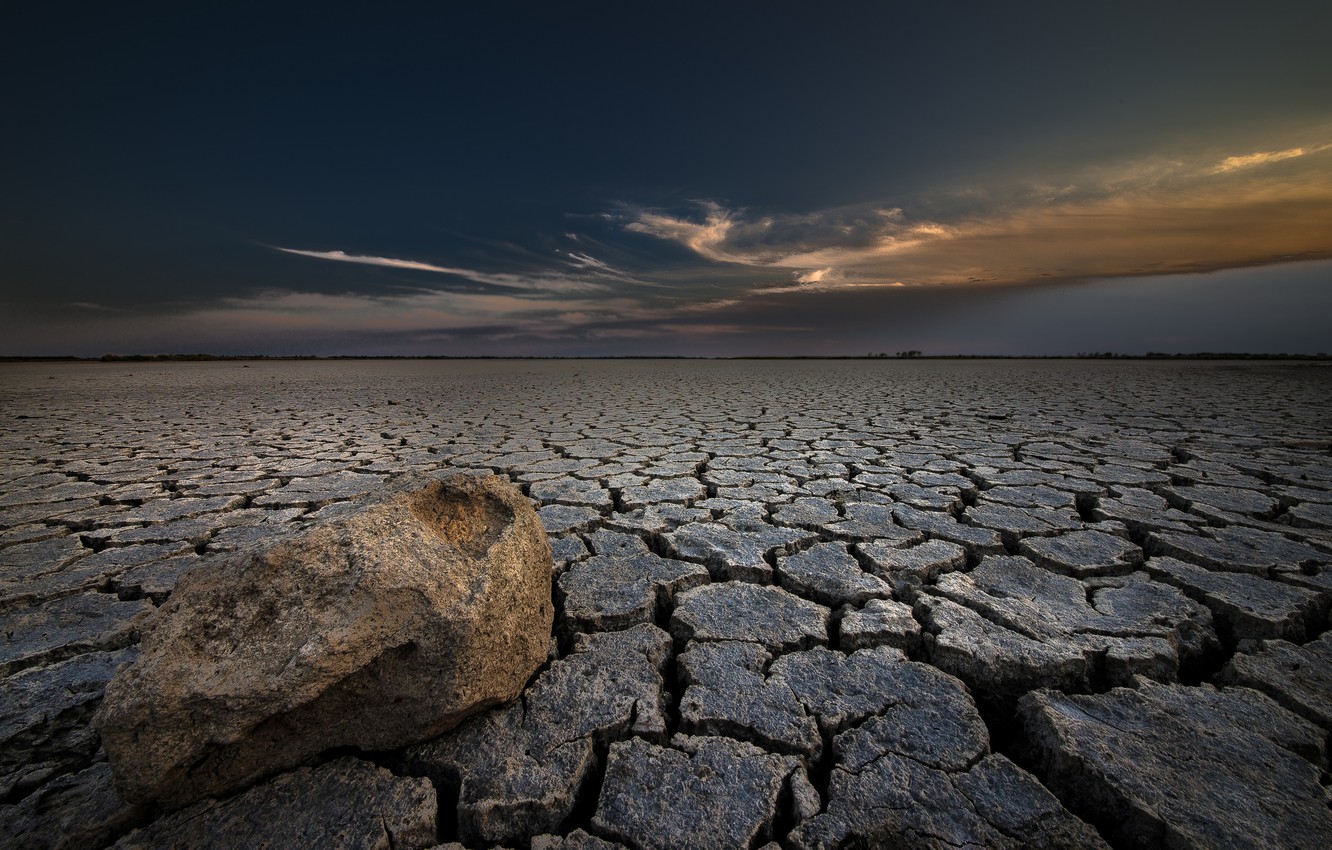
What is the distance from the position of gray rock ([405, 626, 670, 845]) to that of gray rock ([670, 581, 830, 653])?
0.16 meters

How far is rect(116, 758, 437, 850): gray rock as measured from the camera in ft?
2.61

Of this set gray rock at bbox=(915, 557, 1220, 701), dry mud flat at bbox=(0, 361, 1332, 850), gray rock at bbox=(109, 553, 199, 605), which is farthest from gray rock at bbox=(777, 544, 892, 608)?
gray rock at bbox=(109, 553, 199, 605)

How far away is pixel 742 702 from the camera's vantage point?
108cm

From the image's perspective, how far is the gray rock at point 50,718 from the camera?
94 centimetres

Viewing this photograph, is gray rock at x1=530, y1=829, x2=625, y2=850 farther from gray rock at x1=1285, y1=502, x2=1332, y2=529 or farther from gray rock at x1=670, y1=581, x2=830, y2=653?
gray rock at x1=1285, y1=502, x2=1332, y2=529

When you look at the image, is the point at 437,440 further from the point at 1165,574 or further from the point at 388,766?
the point at 1165,574

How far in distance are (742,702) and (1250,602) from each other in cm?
144

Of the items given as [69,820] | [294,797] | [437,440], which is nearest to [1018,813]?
[294,797]

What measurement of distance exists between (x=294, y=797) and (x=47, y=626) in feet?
3.66

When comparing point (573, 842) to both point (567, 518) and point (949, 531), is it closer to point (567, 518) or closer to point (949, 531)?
point (567, 518)

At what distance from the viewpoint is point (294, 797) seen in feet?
2.84

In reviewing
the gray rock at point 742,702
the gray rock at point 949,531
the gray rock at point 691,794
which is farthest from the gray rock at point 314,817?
the gray rock at point 949,531

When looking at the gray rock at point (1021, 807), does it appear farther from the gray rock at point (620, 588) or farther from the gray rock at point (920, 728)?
the gray rock at point (620, 588)

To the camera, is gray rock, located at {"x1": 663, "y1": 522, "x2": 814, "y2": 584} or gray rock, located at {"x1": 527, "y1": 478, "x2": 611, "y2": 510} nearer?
gray rock, located at {"x1": 663, "y1": 522, "x2": 814, "y2": 584}
